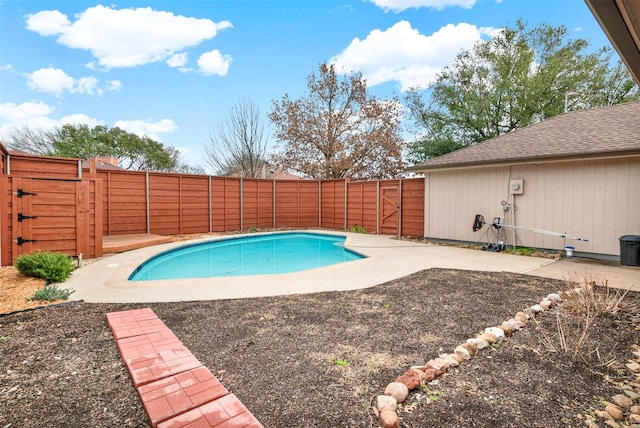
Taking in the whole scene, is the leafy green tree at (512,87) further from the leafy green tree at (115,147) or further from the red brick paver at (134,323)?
the leafy green tree at (115,147)

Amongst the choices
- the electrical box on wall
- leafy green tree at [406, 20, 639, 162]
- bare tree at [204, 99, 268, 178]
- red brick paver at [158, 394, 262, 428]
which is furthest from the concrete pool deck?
leafy green tree at [406, 20, 639, 162]

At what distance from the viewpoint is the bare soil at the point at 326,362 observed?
183 centimetres

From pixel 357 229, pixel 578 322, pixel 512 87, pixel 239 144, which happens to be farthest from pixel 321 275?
pixel 512 87

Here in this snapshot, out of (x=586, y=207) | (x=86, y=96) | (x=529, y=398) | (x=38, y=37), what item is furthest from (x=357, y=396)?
(x=86, y=96)

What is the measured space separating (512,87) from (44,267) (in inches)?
778

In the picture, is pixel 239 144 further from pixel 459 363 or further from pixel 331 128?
pixel 459 363

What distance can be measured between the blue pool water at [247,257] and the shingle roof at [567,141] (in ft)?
13.0

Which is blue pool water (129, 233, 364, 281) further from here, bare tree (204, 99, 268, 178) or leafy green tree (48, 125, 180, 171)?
leafy green tree (48, 125, 180, 171)

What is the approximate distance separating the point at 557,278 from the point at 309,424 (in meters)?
5.04

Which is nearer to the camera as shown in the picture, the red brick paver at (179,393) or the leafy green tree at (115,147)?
the red brick paver at (179,393)

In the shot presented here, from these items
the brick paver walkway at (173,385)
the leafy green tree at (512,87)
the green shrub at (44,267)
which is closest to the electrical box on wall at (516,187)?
the brick paver walkway at (173,385)

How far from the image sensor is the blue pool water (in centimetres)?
663

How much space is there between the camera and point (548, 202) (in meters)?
7.41

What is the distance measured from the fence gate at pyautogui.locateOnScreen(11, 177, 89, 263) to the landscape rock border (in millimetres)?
6540
